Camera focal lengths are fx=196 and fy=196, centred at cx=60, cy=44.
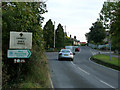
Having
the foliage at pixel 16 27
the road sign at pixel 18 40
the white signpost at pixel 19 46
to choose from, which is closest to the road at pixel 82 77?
the foliage at pixel 16 27

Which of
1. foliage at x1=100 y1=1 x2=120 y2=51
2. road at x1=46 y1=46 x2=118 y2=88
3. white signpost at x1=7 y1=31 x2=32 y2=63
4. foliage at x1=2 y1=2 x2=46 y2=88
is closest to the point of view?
white signpost at x1=7 y1=31 x2=32 y2=63

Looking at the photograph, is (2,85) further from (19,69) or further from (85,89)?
(85,89)

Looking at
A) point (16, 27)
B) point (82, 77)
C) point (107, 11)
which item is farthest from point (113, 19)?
point (16, 27)

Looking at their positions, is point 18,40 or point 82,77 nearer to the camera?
point 18,40

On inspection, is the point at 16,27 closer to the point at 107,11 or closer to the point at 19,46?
the point at 19,46

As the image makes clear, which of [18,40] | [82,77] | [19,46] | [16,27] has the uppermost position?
[16,27]

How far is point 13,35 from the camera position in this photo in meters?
6.90

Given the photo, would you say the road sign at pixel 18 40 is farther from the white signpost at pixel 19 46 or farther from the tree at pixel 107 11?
the tree at pixel 107 11

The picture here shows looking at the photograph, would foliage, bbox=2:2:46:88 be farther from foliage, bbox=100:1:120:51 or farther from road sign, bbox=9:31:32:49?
foliage, bbox=100:1:120:51

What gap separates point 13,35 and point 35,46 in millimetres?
1446

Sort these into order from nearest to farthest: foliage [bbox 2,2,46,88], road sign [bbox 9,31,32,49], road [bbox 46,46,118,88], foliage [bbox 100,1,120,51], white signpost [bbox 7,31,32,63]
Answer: white signpost [bbox 7,31,32,63] < road sign [bbox 9,31,32,49] < foliage [bbox 2,2,46,88] < road [bbox 46,46,118,88] < foliage [bbox 100,1,120,51]

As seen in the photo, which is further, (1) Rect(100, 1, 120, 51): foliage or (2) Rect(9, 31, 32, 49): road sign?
(1) Rect(100, 1, 120, 51): foliage

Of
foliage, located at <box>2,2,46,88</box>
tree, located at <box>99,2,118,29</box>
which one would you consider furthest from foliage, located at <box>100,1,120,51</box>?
foliage, located at <box>2,2,46,88</box>

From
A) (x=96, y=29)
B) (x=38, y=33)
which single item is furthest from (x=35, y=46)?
(x=96, y=29)
